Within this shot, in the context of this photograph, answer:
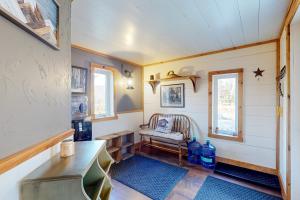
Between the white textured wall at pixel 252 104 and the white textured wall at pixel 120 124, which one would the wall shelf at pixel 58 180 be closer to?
the white textured wall at pixel 120 124

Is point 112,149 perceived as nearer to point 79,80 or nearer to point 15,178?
point 79,80

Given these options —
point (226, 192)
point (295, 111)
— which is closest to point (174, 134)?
point (226, 192)

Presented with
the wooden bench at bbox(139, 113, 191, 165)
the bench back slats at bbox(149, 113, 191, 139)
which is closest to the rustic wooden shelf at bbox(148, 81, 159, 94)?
the wooden bench at bbox(139, 113, 191, 165)

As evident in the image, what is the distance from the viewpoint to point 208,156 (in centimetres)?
290

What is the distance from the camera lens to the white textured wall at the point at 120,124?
9.86ft

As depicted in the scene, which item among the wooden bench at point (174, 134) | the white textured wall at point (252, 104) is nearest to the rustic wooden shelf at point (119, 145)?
the wooden bench at point (174, 134)

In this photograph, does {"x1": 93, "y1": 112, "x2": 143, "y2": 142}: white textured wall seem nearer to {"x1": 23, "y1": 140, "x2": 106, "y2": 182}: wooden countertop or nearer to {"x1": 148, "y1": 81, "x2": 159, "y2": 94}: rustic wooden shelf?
{"x1": 148, "y1": 81, "x2": 159, "y2": 94}: rustic wooden shelf

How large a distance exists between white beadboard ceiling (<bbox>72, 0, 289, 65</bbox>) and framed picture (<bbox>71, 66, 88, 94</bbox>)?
0.46 metres

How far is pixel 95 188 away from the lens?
114 centimetres

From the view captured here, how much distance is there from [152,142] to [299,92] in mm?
→ 3038

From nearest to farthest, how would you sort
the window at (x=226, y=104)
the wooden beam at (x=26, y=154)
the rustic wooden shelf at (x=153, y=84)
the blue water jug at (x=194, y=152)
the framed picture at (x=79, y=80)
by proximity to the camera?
the wooden beam at (x=26, y=154) → the framed picture at (x=79, y=80) → the window at (x=226, y=104) → the blue water jug at (x=194, y=152) → the rustic wooden shelf at (x=153, y=84)

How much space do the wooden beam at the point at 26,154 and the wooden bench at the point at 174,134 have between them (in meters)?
2.37

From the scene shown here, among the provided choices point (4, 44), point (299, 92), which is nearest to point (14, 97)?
point (4, 44)

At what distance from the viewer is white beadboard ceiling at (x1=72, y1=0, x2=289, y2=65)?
5.11ft
